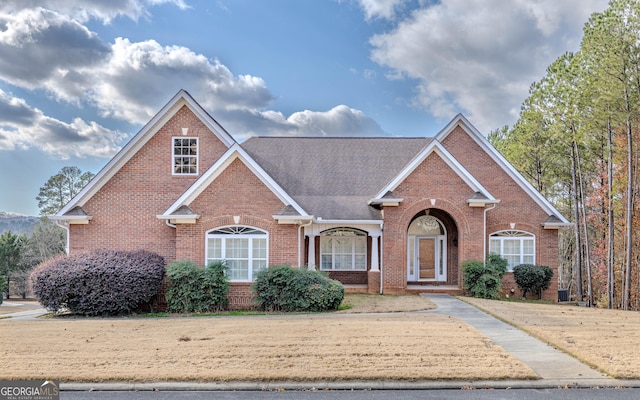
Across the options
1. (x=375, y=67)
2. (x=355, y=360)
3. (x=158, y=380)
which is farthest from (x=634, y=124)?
(x=158, y=380)

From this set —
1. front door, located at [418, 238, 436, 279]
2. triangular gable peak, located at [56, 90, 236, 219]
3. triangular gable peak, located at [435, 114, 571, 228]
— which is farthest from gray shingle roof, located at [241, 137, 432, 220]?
triangular gable peak, located at [56, 90, 236, 219]

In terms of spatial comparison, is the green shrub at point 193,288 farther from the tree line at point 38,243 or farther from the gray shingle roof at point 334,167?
the tree line at point 38,243

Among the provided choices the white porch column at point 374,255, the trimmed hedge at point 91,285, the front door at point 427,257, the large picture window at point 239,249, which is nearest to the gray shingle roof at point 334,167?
the white porch column at point 374,255

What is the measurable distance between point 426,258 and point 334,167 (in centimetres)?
636

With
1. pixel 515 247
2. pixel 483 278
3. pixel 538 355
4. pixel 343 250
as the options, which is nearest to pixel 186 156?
pixel 343 250

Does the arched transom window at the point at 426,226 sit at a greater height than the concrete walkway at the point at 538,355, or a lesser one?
greater

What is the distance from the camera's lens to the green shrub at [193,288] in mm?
16047

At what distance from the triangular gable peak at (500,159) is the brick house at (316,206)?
64 mm

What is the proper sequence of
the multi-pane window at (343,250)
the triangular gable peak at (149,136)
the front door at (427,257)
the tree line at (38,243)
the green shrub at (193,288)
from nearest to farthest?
the green shrub at (193,288), the triangular gable peak at (149,136), the multi-pane window at (343,250), the front door at (427,257), the tree line at (38,243)

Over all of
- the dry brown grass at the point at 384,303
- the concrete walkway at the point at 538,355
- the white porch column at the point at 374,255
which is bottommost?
the dry brown grass at the point at 384,303

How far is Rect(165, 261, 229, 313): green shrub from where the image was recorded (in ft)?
52.6

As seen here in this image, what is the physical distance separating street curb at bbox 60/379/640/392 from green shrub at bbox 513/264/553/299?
1427 cm

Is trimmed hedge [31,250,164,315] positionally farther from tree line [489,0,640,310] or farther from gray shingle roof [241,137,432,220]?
tree line [489,0,640,310]

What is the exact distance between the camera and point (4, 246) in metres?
47.4
